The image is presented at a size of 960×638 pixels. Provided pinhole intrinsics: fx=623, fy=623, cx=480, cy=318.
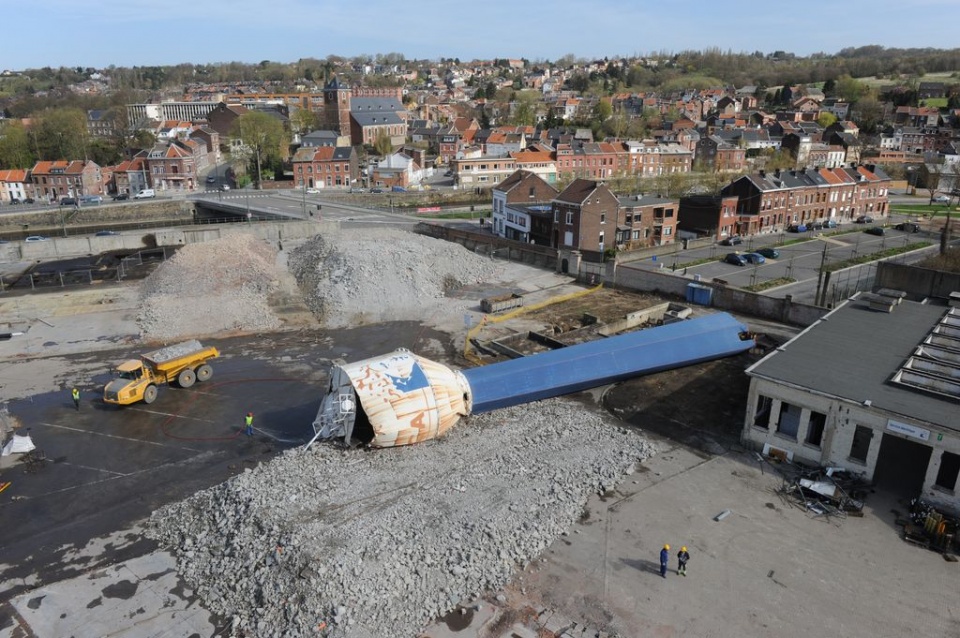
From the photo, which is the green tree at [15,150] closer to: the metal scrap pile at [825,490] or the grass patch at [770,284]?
the grass patch at [770,284]

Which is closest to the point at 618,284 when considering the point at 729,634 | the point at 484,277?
the point at 484,277

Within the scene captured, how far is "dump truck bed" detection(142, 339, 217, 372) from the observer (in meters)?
27.7

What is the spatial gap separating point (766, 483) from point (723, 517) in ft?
9.95

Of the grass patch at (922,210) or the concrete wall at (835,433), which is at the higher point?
the grass patch at (922,210)

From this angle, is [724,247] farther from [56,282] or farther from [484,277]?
[56,282]

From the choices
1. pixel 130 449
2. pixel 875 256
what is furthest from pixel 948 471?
pixel 875 256

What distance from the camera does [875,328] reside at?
28094mm

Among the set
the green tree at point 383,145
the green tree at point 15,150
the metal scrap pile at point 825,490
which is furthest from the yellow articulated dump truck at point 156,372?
the green tree at point 15,150

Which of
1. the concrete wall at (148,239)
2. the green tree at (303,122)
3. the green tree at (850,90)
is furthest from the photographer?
the green tree at (850,90)

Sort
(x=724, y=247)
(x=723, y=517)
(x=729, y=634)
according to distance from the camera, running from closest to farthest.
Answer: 1. (x=729, y=634)
2. (x=723, y=517)
3. (x=724, y=247)

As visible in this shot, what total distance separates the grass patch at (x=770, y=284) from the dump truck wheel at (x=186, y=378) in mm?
35872

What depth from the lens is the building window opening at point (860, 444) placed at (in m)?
21.0

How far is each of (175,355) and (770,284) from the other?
3911 cm

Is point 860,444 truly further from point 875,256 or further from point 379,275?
point 875,256
